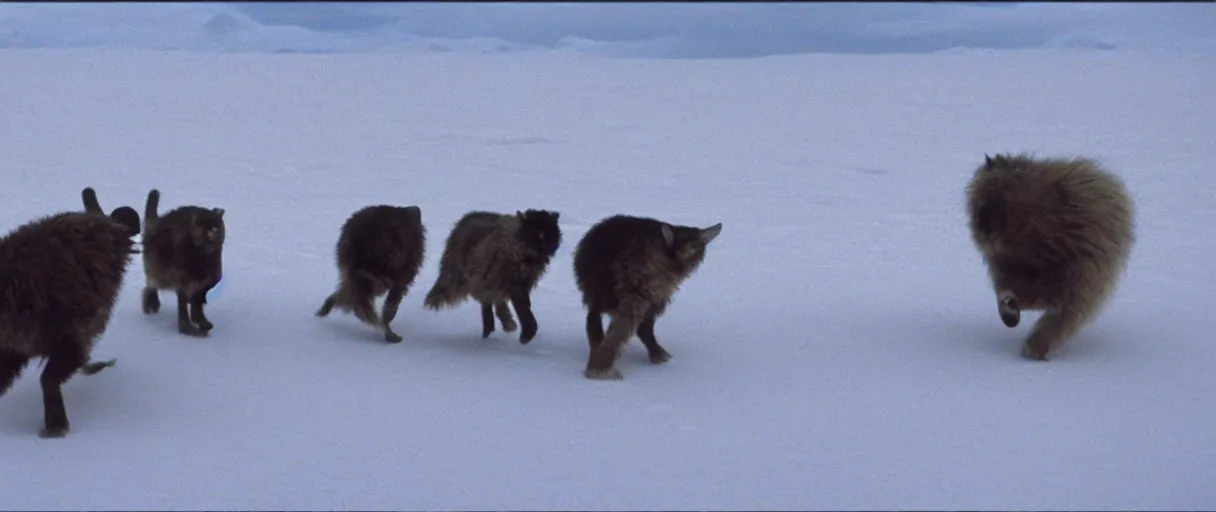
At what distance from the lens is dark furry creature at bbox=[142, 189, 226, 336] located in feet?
17.6

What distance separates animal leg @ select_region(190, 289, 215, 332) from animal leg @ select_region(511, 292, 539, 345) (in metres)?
1.41

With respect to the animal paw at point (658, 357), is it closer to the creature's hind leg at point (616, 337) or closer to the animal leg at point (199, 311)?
the creature's hind leg at point (616, 337)

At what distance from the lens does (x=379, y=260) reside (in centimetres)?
559

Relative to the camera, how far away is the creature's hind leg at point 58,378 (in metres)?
4.30

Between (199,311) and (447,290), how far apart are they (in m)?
1.12

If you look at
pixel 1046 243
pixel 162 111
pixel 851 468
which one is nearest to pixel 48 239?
pixel 851 468

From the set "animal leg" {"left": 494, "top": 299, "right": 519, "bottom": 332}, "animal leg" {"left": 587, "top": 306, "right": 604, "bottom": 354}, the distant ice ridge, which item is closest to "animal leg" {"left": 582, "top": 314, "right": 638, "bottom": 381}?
"animal leg" {"left": 587, "top": 306, "right": 604, "bottom": 354}

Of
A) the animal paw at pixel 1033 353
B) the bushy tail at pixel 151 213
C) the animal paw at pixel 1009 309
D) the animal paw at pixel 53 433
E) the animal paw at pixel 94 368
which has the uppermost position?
the bushy tail at pixel 151 213

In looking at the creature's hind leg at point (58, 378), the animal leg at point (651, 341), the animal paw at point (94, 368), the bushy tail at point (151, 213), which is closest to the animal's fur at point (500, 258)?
the animal leg at point (651, 341)

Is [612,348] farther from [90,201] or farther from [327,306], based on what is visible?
[90,201]

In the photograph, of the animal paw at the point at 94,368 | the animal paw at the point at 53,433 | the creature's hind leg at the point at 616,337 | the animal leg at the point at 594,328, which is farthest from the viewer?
the animal leg at the point at 594,328

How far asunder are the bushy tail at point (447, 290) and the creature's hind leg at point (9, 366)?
6.02 feet

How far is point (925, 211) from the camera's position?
30.0 feet

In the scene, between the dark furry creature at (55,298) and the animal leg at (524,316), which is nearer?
the dark furry creature at (55,298)
